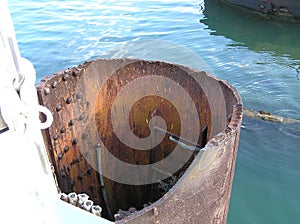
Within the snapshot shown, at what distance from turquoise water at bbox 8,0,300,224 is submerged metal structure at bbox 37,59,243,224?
1330 millimetres

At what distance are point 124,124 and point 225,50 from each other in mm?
5813

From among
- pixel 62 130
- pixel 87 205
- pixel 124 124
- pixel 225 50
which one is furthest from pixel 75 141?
pixel 225 50

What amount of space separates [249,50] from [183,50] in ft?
5.62

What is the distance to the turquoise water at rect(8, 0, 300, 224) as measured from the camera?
477 centimetres

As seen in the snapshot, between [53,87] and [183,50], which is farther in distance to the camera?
[183,50]

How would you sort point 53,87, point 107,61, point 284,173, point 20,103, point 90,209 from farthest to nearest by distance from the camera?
point 284,173 → point 107,61 → point 53,87 → point 90,209 → point 20,103

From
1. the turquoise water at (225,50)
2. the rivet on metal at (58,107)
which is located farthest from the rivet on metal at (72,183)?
the turquoise water at (225,50)

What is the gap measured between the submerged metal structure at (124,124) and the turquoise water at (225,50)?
1.33 metres

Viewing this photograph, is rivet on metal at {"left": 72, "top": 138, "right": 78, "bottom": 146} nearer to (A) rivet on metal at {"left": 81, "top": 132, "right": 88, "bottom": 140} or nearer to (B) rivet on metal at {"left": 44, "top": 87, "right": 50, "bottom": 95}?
(A) rivet on metal at {"left": 81, "top": 132, "right": 88, "bottom": 140}

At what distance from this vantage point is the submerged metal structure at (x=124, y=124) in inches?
122

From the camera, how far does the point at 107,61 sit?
341 cm

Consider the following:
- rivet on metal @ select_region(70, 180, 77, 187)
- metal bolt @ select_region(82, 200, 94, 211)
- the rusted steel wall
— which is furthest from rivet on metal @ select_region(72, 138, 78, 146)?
the rusted steel wall

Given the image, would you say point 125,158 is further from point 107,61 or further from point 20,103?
point 20,103

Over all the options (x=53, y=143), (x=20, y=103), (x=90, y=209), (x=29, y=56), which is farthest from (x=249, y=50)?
(x=20, y=103)
